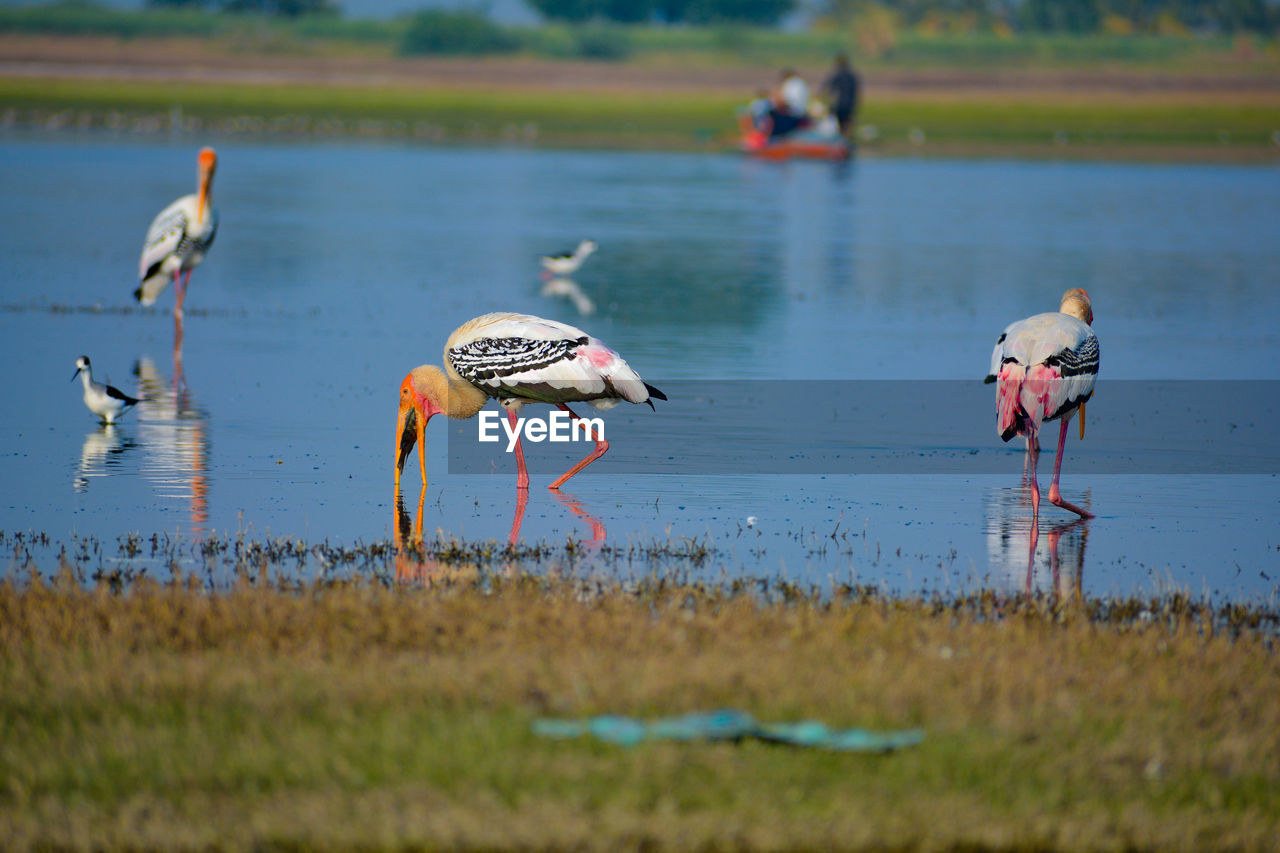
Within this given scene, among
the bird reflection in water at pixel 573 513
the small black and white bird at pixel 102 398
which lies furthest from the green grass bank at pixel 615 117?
the bird reflection in water at pixel 573 513

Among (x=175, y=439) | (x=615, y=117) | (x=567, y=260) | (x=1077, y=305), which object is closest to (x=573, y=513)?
(x=175, y=439)

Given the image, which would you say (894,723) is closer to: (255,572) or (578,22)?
(255,572)

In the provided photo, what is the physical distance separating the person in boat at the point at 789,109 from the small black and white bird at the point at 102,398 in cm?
4122

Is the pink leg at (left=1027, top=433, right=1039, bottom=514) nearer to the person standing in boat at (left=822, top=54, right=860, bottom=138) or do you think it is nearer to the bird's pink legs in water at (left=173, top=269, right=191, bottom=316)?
the bird's pink legs in water at (left=173, top=269, right=191, bottom=316)

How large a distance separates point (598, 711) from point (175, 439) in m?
6.41

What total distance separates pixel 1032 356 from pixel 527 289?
1193 cm

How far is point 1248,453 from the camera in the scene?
12.4m

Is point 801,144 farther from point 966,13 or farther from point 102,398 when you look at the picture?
point 966,13

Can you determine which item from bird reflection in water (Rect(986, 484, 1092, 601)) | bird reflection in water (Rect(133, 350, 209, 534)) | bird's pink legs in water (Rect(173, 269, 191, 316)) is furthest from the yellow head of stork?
bird's pink legs in water (Rect(173, 269, 191, 316))

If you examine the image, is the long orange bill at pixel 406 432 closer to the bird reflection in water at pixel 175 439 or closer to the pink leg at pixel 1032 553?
the bird reflection in water at pixel 175 439

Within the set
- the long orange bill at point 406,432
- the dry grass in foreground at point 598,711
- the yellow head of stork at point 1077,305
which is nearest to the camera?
the dry grass in foreground at point 598,711

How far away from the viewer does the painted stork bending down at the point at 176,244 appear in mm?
17719

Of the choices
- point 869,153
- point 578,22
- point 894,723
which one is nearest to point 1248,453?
point 894,723

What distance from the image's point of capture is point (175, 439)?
11883 millimetres
